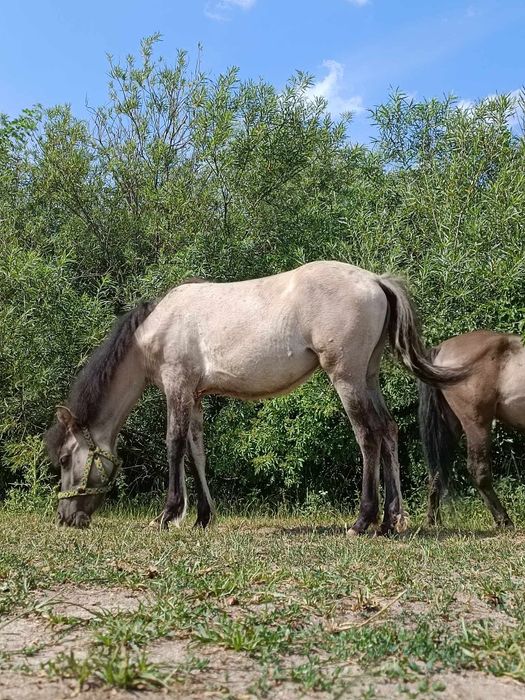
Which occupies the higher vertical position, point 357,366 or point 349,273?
point 349,273

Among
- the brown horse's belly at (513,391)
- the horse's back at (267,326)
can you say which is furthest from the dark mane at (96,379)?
the brown horse's belly at (513,391)

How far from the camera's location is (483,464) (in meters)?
6.50

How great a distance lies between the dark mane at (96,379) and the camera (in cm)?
665

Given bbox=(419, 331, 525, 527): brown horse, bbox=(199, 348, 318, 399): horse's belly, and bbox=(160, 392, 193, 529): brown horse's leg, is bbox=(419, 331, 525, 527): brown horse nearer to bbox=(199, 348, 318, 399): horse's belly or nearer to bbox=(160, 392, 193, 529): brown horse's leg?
bbox=(199, 348, 318, 399): horse's belly

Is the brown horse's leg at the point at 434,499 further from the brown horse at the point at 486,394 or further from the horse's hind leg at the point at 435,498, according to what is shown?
the brown horse at the point at 486,394

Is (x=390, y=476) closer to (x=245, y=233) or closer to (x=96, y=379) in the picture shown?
(x=96, y=379)

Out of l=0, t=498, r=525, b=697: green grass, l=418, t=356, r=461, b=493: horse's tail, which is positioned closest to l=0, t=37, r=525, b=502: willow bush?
l=418, t=356, r=461, b=493: horse's tail

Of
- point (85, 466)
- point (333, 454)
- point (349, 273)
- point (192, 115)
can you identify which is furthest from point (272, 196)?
point (85, 466)

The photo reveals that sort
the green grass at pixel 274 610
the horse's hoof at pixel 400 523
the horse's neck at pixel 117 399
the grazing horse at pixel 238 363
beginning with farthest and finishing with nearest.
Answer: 1. the horse's neck at pixel 117 399
2. the grazing horse at pixel 238 363
3. the horse's hoof at pixel 400 523
4. the green grass at pixel 274 610

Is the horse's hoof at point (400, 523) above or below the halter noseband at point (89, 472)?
below

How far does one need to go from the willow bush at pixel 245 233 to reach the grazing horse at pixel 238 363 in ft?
6.89

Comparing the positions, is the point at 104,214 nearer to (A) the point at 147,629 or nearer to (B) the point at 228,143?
(B) the point at 228,143

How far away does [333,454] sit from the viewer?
8.82 m

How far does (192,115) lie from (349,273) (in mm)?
5872
